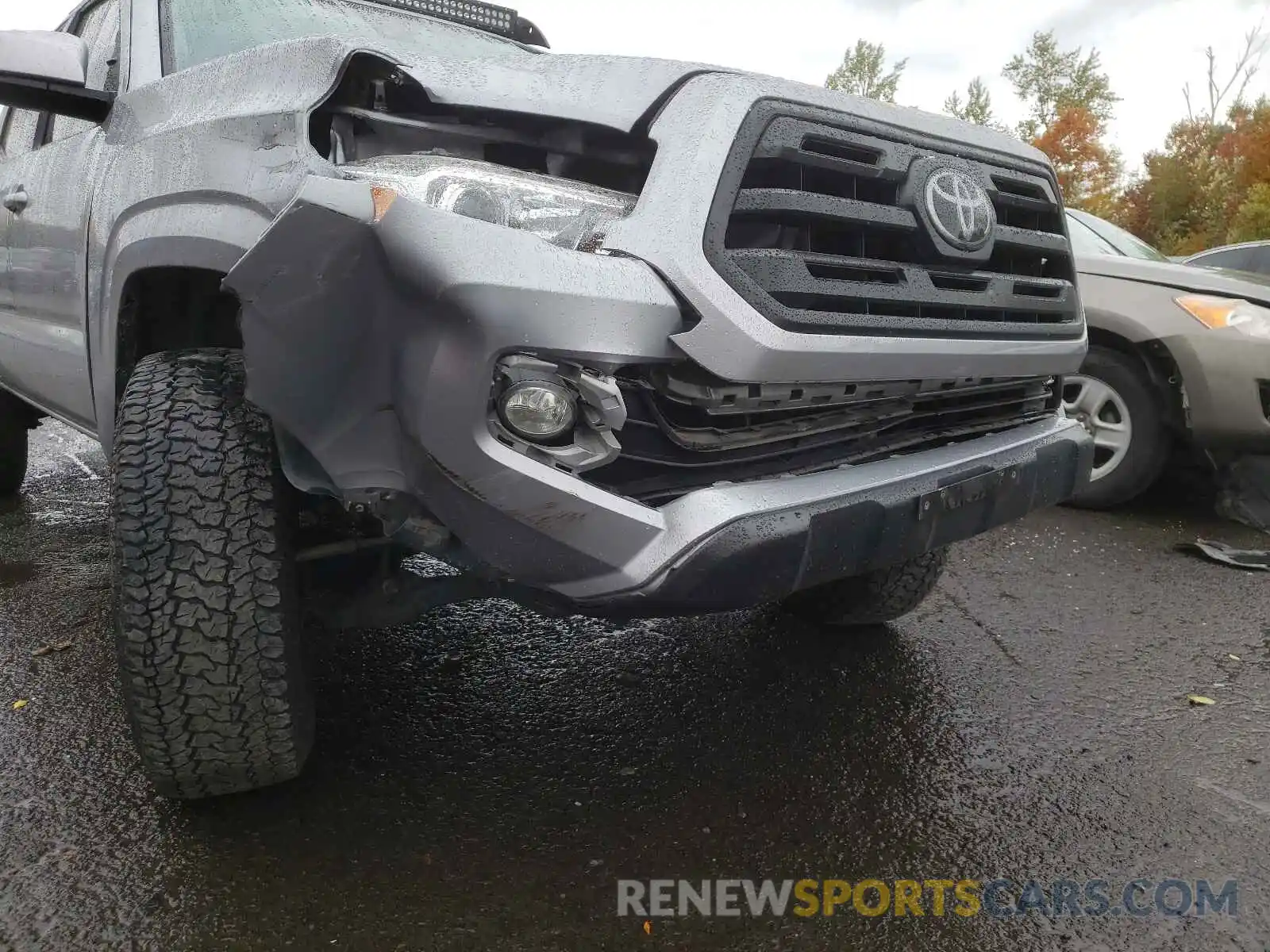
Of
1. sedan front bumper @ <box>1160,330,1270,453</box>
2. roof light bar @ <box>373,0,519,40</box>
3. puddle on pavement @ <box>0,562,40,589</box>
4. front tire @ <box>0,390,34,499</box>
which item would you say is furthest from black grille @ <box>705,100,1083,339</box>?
front tire @ <box>0,390,34,499</box>

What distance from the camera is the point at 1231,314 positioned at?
391 centimetres

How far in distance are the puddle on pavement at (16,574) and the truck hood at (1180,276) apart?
14.5 feet

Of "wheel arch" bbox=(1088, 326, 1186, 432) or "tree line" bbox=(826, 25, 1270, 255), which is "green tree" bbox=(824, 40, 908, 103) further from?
"wheel arch" bbox=(1088, 326, 1186, 432)

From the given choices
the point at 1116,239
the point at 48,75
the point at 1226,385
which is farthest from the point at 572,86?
the point at 1116,239

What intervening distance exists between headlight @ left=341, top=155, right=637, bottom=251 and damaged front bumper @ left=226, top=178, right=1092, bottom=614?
16 cm

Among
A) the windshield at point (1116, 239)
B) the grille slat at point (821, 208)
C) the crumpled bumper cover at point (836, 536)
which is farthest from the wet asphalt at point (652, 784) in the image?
the windshield at point (1116, 239)

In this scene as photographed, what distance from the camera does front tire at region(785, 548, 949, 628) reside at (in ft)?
8.84

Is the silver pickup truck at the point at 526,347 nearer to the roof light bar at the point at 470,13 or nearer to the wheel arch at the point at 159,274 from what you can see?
the wheel arch at the point at 159,274

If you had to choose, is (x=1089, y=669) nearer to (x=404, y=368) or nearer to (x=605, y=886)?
(x=605, y=886)

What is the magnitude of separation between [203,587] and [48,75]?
1.43 m

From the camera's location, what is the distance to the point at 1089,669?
9.07 ft

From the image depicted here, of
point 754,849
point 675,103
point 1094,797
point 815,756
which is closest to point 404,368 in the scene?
point 675,103

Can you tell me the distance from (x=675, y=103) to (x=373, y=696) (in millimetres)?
1663

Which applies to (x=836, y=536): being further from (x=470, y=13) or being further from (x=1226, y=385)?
(x=1226, y=385)
